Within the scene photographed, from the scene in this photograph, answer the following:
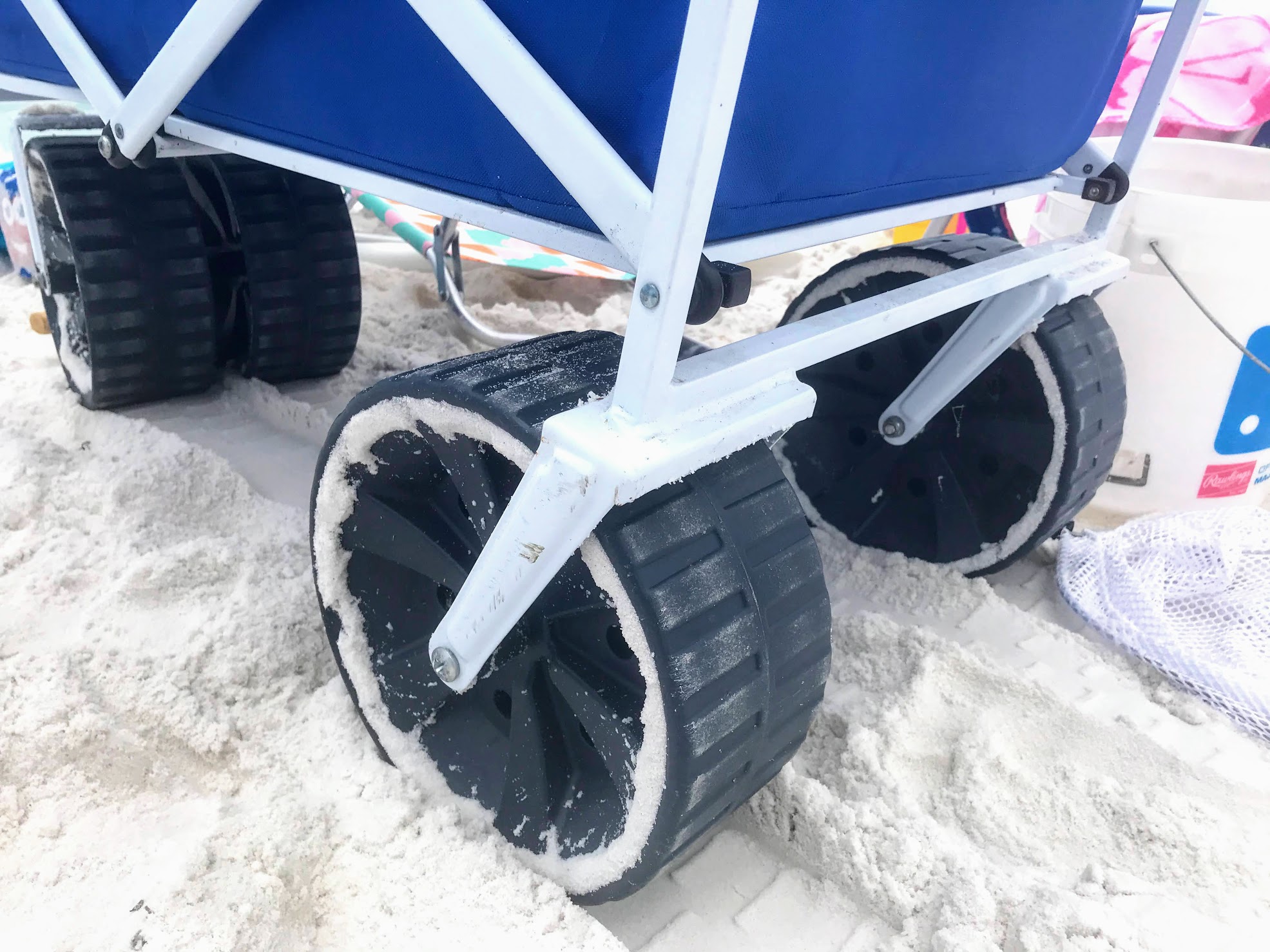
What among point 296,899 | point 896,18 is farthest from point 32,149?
point 896,18

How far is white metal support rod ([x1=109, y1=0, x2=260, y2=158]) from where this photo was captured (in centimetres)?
90

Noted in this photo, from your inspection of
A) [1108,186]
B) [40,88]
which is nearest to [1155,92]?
[1108,186]

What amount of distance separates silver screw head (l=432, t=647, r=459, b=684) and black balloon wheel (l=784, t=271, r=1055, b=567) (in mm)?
879

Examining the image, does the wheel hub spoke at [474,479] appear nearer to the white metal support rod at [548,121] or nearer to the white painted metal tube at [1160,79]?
the white metal support rod at [548,121]

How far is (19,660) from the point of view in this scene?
1.17 meters

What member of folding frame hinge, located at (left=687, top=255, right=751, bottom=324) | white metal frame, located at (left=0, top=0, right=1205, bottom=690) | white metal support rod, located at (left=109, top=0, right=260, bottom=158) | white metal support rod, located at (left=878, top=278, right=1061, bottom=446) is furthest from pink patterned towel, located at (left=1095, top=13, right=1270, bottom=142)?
white metal support rod, located at (left=109, top=0, right=260, bottom=158)

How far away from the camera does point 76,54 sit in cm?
111

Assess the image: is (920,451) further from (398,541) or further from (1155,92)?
(398,541)

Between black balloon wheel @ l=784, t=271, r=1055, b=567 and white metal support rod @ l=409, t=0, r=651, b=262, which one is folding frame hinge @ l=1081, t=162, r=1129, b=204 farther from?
white metal support rod @ l=409, t=0, r=651, b=262

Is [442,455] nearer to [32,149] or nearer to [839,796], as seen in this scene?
[839,796]

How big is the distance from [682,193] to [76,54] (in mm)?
873

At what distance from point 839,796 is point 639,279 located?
0.69 meters

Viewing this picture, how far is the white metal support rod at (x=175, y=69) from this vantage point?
2.94 ft

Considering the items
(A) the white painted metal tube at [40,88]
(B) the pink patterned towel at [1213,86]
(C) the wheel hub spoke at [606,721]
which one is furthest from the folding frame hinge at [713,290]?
(B) the pink patterned towel at [1213,86]
